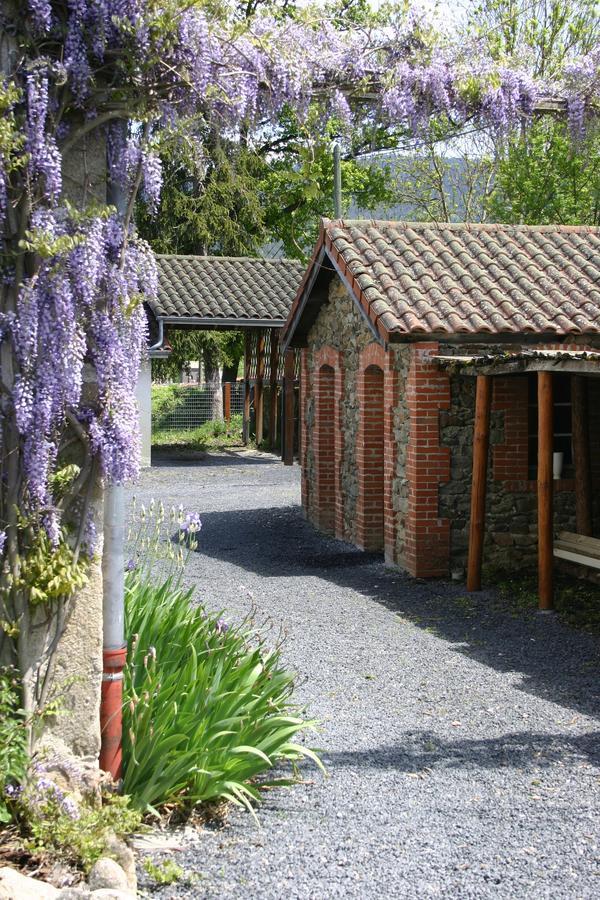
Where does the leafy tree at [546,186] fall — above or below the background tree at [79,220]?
above

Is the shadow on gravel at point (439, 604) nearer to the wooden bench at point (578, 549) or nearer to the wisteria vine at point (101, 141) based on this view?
the wooden bench at point (578, 549)

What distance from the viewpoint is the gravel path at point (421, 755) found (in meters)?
4.39

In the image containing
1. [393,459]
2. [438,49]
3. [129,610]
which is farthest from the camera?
[393,459]

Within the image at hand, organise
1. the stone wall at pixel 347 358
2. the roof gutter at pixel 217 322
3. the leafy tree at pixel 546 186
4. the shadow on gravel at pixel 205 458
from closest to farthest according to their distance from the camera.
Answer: the stone wall at pixel 347 358
the roof gutter at pixel 217 322
the shadow on gravel at pixel 205 458
the leafy tree at pixel 546 186

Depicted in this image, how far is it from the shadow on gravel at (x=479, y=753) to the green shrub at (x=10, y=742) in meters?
2.01

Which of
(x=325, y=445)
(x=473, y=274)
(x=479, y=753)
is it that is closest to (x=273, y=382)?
(x=325, y=445)

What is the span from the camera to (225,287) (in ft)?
83.5

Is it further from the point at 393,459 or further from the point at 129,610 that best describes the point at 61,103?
the point at 393,459

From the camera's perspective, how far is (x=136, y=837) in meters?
4.55

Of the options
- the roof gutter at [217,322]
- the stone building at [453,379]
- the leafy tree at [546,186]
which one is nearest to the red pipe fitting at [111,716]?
the stone building at [453,379]


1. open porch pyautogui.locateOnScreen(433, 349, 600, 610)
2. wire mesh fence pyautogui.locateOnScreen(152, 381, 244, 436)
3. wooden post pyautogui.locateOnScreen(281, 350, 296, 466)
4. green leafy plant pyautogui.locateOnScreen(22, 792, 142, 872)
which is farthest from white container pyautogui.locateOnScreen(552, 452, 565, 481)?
wire mesh fence pyautogui.locateOnScreen(152, 381, 244, 436)

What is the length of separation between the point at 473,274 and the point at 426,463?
2.55 metres

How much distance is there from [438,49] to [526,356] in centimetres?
496

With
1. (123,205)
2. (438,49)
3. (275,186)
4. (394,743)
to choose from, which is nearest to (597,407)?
(394,743)
